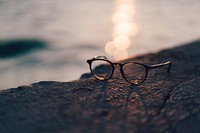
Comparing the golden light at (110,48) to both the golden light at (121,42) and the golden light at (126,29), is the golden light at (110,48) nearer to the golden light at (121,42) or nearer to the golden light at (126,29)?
the golden light at (121,42)

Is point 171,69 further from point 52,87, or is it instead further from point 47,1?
point 47,1

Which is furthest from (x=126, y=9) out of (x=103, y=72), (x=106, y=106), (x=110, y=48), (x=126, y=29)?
(x=106, y=106)

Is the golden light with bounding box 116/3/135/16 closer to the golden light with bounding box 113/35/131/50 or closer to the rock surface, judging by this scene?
the golden light with bounding box 113/35/131/50

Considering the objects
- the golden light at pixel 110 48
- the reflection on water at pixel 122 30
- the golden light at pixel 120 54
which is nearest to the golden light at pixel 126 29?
the reflection on water at pixel 122 30

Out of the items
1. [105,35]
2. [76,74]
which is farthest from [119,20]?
[76,74]

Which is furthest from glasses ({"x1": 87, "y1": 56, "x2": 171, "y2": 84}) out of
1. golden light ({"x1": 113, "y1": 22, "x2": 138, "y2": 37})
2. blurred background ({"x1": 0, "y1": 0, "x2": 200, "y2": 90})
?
golden light ({"x1": 113, "y1": 22, "x2": 138, "y2": 37})

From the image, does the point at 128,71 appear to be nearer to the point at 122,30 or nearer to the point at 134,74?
the point at 134,74
